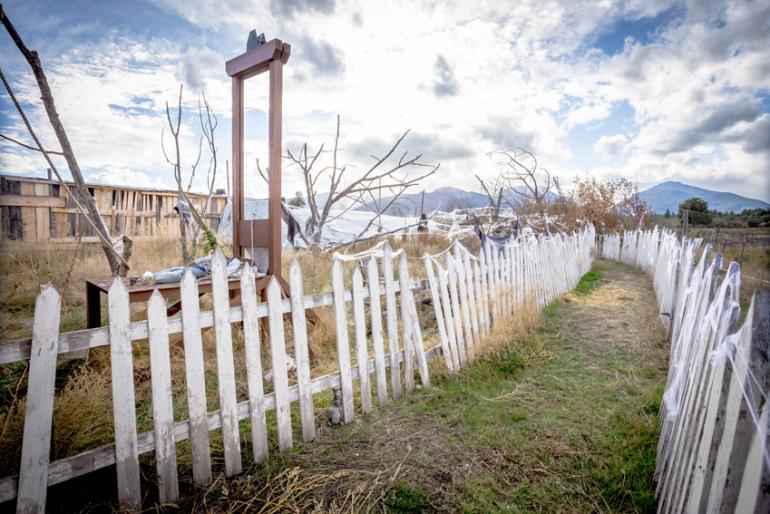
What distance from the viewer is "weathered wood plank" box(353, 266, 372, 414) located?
2.96 m

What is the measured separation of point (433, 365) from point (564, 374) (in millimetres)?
1276

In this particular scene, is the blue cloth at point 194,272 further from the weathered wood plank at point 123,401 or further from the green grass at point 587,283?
the green grass at point 587,283

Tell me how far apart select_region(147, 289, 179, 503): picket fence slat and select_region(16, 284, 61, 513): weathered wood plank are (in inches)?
15.4

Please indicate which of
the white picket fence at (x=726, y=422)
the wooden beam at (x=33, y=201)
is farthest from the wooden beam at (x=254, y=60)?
the wooden beam at (x=33, y=201)

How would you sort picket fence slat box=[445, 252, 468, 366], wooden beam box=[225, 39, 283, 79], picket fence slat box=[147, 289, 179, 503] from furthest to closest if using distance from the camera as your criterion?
1. picket fence slat box=[445, 252, 468, 366]
2. wooden beam box=[225, 39, 283, 79]
3. picket fence slat box=[147, 289, 179, 503]

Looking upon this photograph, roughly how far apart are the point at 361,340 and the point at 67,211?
14119mm

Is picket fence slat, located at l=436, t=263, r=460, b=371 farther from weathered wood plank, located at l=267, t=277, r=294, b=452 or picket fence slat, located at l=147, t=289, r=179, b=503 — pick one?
picket fence slat, located at l=147, t=289, r=179, b=503

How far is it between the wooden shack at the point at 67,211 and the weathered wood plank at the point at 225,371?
30.1ft

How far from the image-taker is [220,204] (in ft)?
60.7

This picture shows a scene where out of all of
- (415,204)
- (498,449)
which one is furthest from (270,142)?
(415,204)

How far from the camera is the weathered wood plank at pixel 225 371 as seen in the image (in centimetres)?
224

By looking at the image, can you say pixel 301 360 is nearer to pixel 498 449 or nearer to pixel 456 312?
pixel 498 449

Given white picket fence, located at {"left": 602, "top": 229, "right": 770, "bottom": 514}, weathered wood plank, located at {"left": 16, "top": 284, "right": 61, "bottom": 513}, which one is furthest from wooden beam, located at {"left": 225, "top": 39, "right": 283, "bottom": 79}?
white picket fence, located at {"left": 602, "top": 229, "right": 770, "bottom": 514}

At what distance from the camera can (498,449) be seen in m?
2.52
